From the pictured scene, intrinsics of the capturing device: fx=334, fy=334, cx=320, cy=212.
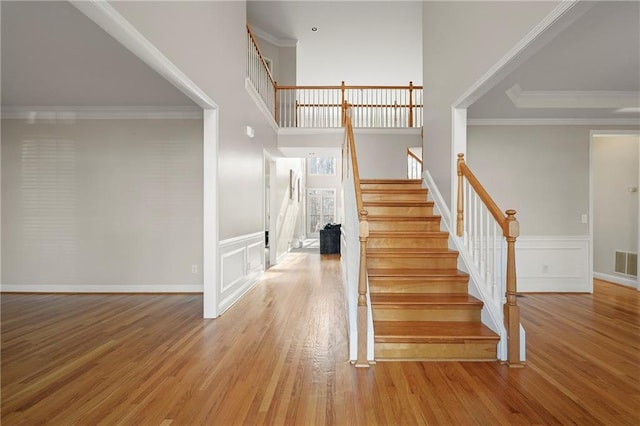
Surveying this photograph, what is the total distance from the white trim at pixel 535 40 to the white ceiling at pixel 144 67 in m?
0.56

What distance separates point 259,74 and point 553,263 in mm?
A: 5788

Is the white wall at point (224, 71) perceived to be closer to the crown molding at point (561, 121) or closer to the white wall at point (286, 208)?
the white wall at point (286, 208)

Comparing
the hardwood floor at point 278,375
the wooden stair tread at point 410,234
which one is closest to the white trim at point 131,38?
the hardwood floor at point 278,375

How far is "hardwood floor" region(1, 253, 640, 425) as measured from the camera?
6.31ft

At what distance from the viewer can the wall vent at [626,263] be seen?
5.29 meters

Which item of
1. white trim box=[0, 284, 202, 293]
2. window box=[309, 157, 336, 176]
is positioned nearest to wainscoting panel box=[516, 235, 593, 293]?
white trim box=[0, 284, 202, 293]

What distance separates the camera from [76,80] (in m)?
3.86

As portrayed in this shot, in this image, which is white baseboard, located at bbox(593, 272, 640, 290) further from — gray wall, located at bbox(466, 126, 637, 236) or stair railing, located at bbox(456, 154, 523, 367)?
stair railing, located at bbox(456, 154, 523, 367)

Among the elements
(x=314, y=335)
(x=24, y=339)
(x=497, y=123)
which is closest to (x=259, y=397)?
(x=314, y=335)

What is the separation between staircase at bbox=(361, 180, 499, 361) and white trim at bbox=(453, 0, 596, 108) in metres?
1.58

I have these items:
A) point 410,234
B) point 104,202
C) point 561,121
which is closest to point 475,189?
point 410,234

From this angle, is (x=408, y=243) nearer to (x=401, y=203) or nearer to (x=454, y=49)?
(x=401, y=203)

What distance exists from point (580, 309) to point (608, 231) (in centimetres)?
259

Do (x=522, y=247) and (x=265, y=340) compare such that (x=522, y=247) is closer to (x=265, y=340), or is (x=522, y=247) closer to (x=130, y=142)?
(x=265, y=340)
